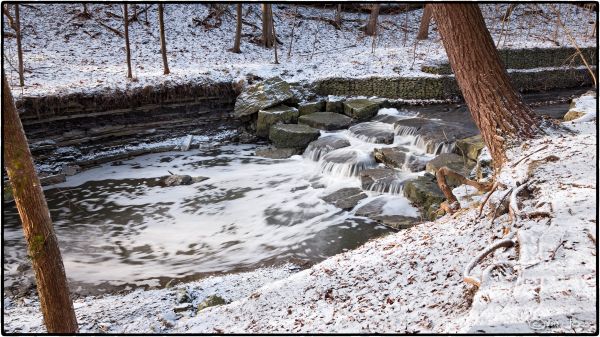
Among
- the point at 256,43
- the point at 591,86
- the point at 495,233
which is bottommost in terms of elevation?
the point at 495,233

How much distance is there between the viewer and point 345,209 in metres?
10.1

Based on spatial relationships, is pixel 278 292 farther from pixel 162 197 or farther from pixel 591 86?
pixel 591 86

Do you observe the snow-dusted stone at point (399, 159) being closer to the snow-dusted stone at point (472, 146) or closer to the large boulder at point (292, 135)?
the snow-dusted stone at point (472, 146)

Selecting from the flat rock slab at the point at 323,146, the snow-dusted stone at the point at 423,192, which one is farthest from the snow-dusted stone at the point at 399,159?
the flat rock slab at the point at 323,146

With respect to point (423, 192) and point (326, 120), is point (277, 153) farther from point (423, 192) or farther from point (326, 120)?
point (423, 192)

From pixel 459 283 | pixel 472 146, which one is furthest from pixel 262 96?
pixel 459 283

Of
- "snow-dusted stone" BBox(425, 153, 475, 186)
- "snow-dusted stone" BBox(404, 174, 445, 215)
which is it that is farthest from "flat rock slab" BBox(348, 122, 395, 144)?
"snow-dusted stone" BBox(404, 174, 445, 215)

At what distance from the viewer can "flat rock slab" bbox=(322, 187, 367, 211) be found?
10180mm

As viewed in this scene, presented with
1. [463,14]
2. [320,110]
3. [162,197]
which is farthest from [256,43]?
[463,14]

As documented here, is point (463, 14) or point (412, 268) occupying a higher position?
point (463, 14)

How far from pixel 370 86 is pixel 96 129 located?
9.92 meters

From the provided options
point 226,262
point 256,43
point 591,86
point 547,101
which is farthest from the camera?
point 256,43

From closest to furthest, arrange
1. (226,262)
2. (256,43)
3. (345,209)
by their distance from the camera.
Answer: (226,262) → (345,209) → (256,43)

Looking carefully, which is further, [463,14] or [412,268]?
[463,14]
